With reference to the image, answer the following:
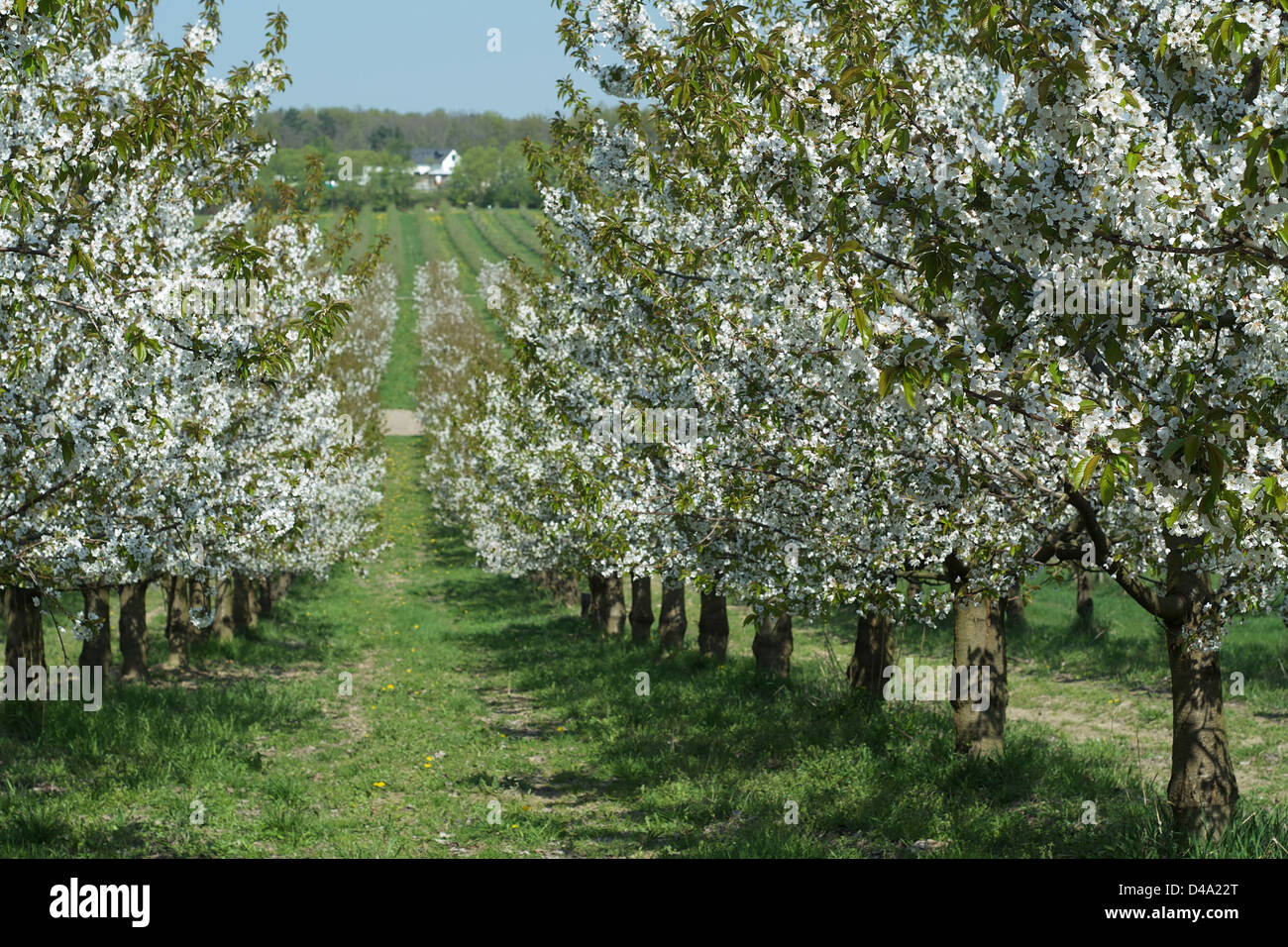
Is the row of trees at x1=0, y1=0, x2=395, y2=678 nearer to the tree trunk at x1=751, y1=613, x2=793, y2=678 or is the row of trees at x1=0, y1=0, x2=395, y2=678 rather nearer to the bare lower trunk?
the bare lower trunk

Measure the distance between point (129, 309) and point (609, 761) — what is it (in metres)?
9.31

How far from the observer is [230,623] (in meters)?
23.7

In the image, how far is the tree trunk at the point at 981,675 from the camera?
11.8 meters

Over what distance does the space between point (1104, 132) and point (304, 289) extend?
12.6 meters

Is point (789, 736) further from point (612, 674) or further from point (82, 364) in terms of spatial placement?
point (82, 364)

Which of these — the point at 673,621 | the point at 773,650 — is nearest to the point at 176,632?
the point at 673,621

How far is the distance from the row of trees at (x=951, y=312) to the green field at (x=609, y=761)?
1217 millimetres

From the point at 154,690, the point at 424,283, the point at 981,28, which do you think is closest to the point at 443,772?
the point at 154,690

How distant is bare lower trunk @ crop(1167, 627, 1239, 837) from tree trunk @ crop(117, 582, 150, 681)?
615 inches

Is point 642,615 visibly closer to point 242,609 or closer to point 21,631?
point 242,609

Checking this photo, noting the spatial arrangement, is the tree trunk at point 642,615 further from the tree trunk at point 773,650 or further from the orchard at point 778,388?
the tree trunk at point 773,650

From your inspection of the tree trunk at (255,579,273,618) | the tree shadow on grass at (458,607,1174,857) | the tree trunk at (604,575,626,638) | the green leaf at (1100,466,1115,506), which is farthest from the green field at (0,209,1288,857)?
the tree trunk at (255,579,273,618)

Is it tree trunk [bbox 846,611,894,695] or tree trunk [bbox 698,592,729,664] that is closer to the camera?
tree trunk [bbox 846,611,894,695]

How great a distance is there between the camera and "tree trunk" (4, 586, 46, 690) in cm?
1238
